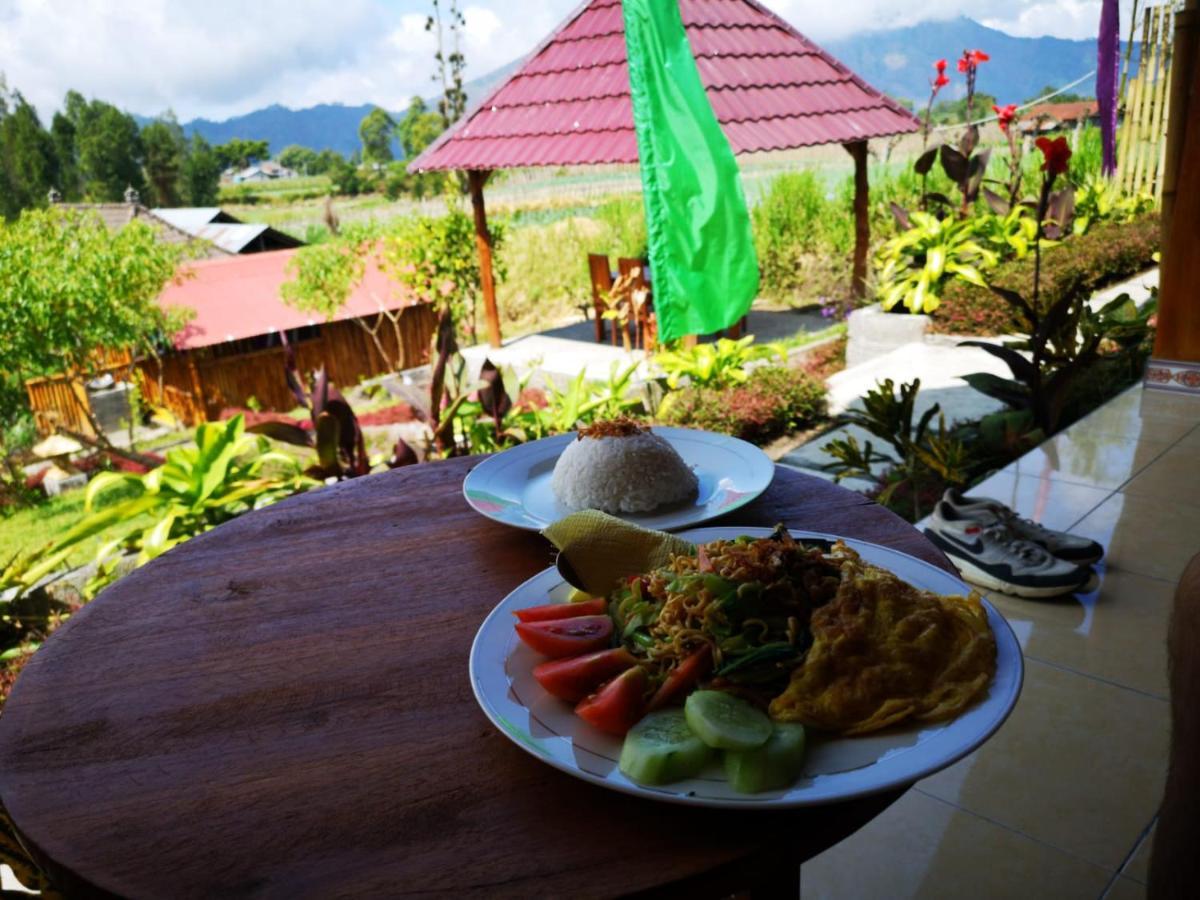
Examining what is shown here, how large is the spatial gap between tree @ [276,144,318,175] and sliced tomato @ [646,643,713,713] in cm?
5997

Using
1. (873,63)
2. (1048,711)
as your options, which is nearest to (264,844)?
(1048,711)

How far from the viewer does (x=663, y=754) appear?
0.64 metres

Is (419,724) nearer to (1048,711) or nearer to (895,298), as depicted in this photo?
(1048,711)

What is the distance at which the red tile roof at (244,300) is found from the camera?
43.9 feet

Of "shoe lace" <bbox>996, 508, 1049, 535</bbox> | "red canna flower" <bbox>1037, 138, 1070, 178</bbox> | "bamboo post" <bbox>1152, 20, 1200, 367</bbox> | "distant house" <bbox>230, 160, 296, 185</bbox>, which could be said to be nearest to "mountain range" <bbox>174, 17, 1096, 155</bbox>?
"distant house" <bbox>230, 160, 296, 185</bbox>

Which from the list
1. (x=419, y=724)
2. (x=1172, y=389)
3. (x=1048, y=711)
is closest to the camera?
(x=419, y=724)

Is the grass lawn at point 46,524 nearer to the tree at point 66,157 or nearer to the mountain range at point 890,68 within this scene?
the tree at point 66,157

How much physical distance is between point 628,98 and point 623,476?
18.5ft

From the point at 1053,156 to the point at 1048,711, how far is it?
2.14 meters

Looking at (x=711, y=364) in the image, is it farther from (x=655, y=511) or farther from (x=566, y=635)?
(x=566, y=635)

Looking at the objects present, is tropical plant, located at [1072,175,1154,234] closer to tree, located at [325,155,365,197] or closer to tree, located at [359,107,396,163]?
tree, located at [325,155,365,197]

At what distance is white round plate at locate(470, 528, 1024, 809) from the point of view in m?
0.62

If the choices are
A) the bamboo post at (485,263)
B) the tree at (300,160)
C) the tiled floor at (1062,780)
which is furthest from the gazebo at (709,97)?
the tree at (300,160)

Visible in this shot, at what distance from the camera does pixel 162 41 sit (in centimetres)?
12950
